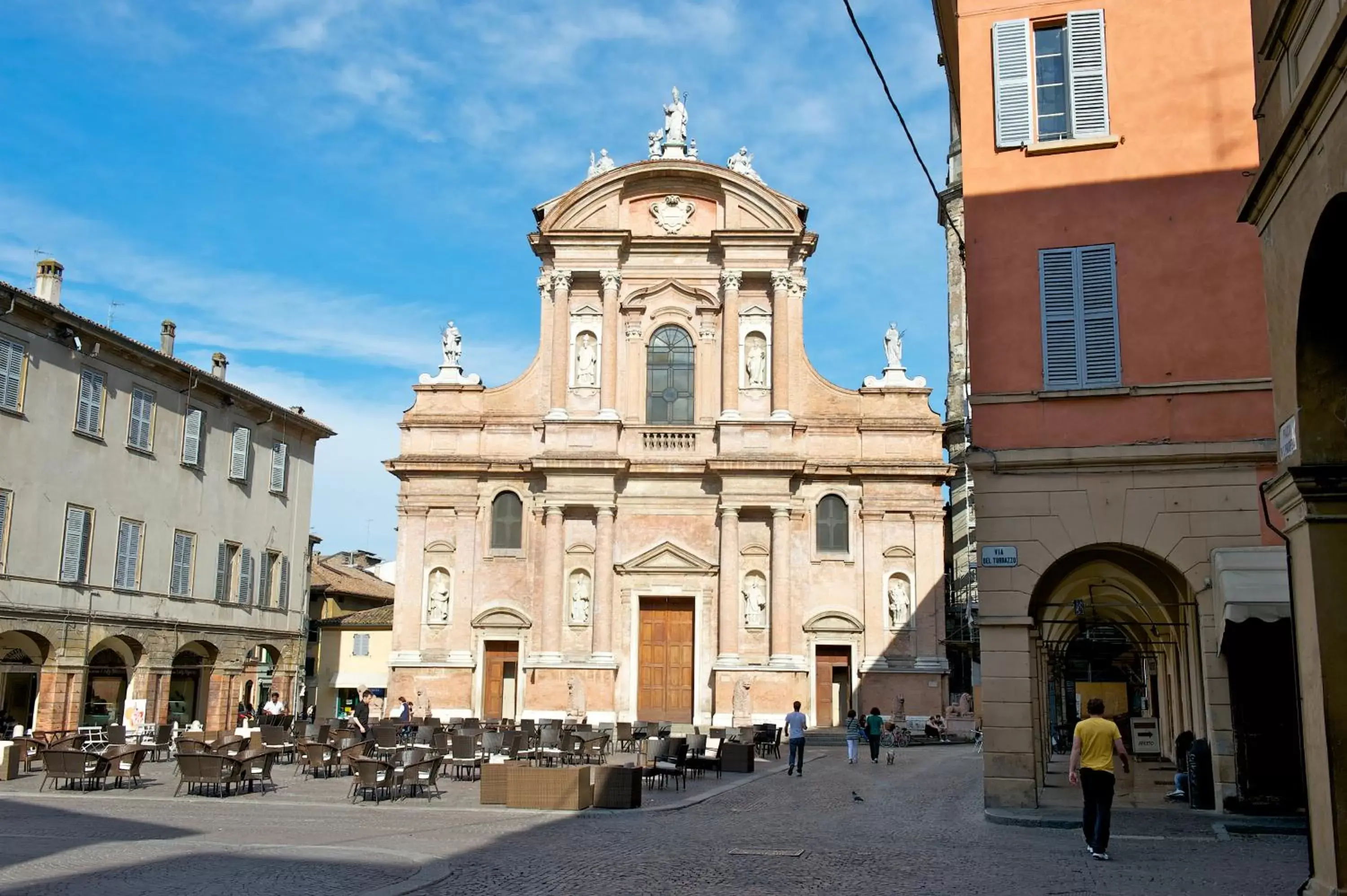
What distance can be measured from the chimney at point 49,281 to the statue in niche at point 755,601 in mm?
19461

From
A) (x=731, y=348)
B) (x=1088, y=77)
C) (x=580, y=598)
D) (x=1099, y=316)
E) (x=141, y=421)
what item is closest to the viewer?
(x=1099, y=316)

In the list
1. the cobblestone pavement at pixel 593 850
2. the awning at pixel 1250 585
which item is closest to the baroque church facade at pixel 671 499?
the cobblestone pavement at pixel 593 850

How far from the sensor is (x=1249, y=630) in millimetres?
15031

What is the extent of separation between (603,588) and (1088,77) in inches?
876

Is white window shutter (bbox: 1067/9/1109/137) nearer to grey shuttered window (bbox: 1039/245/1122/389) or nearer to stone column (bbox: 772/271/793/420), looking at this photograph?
grey shuttered window (bbox: 1039/245/1122/389)

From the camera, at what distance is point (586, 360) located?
37.1 meters

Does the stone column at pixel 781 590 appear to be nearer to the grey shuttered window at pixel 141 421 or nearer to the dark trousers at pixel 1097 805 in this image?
the grey shuttered window at pixel 141 421

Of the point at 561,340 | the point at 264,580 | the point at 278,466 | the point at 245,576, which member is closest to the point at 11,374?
the point at 245,576

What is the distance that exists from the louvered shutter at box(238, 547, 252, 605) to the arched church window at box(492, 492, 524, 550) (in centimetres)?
708

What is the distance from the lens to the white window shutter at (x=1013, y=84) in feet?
54.2

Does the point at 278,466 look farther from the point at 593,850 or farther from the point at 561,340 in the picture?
the point at 593,850

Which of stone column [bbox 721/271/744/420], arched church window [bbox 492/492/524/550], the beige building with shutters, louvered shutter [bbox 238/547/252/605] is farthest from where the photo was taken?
arched church window [bbox 492/492/524/550]

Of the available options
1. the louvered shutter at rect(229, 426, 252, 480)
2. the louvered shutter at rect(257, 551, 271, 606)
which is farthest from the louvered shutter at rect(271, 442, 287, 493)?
the louvered shutter at rect(257, 551, 271, 606)

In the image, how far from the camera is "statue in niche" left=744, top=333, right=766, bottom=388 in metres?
36.6
